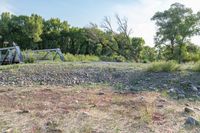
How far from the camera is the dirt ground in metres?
3.83

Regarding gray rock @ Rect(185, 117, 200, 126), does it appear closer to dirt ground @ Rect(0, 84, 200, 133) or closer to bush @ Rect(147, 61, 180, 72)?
dirt ground @ Rect(0, 84, 200, 133)

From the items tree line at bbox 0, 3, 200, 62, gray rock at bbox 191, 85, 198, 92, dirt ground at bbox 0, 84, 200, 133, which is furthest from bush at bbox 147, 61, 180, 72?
tree line at bbox 0, 3, 200, 62

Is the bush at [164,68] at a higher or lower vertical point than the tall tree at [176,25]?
lower

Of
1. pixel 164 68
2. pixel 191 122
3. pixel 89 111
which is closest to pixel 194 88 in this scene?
pixel 164 68

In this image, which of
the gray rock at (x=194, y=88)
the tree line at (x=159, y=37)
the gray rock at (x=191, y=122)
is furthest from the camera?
the tree line at (x=159, y=37)

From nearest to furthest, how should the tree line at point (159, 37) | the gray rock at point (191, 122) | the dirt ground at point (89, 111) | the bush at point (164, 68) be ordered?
1. the dirt ground at point (89, 111)
2. the gray rock at point (191, 122)
3. the bush at point (164, 68)
4. the tree line at point (159, 37)

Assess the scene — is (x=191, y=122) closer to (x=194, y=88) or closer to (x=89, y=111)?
(x=89, y=111)

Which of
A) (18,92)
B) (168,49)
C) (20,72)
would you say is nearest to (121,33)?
(168,49)

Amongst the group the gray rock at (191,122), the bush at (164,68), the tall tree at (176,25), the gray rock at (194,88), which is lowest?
the gray rock at (191,122)

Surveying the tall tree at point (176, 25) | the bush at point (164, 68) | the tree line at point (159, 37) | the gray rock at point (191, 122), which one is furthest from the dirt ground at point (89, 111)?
the tall tree at point (176, 25)

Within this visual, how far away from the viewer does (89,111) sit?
4.46 meters

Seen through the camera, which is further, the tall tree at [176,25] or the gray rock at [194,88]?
the tall tree at [176,25]

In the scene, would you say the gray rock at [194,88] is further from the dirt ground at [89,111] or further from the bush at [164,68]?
the bush at [164,68]

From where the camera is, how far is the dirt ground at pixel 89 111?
3826 millimetres
